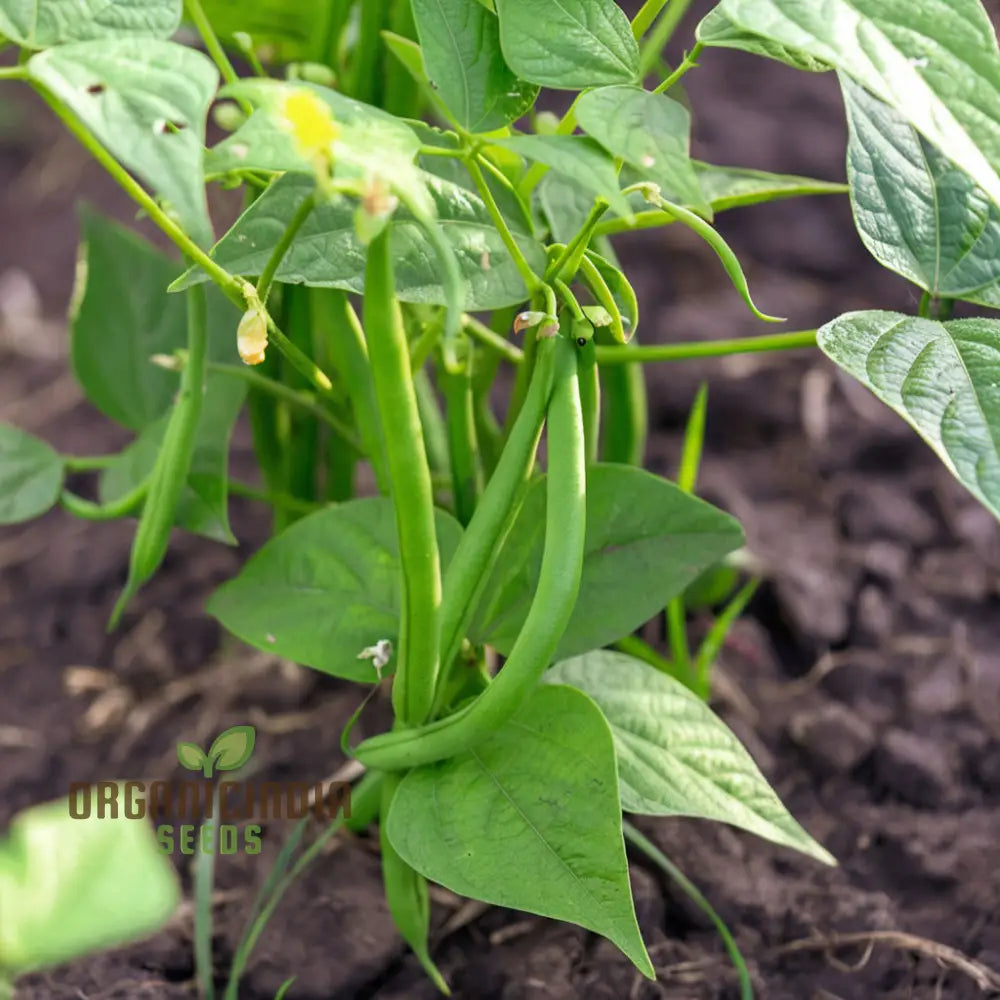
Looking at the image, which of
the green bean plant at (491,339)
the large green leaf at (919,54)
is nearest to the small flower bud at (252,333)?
the green bean plant at (491,339)

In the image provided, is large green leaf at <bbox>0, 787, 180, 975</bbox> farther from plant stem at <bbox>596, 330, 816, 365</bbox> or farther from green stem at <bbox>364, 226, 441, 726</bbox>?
plant stem at <bbox>596, 330, 816, 365</bbox>

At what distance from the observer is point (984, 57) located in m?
0.41

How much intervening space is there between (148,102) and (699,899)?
51 cm

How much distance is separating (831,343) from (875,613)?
47cm

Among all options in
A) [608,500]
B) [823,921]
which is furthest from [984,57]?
[823,921]

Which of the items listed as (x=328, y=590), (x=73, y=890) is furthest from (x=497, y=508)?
(x=73, y=890)

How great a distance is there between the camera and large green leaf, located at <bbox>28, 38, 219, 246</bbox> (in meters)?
0.35

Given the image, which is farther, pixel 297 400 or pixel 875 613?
pixel 875 613

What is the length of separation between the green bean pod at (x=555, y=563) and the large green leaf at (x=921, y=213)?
0.18 metres

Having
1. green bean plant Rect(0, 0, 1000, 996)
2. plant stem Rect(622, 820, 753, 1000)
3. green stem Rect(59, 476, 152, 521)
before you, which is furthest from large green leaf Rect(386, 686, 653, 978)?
green stem Rect(59, 476, 152, 521)

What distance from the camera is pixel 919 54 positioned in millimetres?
412

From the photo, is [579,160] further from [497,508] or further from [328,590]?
[328,590]

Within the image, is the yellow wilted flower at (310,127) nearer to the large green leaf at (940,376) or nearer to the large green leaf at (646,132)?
the large green leaf at (646,132)

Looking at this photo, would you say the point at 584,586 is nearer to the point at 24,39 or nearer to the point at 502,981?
the point at 502,981
